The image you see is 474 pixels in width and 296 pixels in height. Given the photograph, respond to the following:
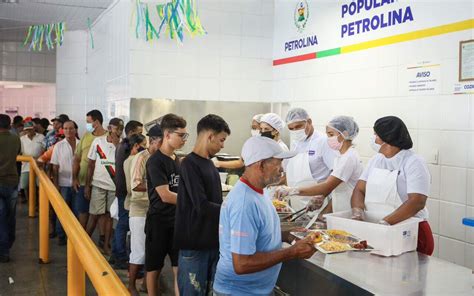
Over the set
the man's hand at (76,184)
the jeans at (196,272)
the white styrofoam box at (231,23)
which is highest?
the white styrofoam box at (231,23)

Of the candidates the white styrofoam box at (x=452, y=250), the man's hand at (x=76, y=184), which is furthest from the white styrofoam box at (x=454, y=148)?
the man's hand at (x=76, y=184)

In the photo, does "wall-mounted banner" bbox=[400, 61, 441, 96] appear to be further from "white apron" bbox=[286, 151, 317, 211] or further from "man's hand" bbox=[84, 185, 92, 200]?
"man's hand" bbox=[84, 185, 92, 200]

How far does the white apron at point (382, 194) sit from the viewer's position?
3031mm

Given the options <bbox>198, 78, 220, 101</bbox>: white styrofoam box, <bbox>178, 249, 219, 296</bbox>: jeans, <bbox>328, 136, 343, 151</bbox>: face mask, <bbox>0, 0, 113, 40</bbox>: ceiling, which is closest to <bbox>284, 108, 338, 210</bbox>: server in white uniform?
<bbox>328, 136, 343, 151</bbox>: face mask

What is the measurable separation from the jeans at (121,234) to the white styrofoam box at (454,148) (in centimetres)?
310

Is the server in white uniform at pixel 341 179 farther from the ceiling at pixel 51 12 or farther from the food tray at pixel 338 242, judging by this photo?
the ceiling at pixel 51 12

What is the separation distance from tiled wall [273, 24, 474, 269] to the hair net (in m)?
1.03

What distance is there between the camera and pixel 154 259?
3.66 m

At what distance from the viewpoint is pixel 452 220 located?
3945mm

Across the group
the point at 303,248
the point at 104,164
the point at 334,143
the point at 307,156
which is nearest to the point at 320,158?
the point at 307,156

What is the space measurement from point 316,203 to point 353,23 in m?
2.20

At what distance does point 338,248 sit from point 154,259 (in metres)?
1.56

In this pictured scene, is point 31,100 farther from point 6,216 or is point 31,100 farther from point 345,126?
point 345,126

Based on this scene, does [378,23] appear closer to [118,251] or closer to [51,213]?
[118,251]
